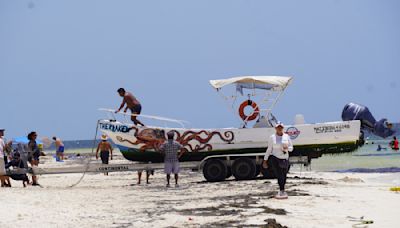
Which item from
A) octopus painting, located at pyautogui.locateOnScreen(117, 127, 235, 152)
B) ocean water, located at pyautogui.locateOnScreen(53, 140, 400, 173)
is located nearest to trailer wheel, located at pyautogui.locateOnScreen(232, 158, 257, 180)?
octopus painting, located at pyautogui.locateOnScreen(117, 127, 235, 152)

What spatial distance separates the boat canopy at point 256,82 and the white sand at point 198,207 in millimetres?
3645

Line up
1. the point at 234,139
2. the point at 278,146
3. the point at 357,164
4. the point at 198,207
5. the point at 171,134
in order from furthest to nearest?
the point at 357,164 < the point at 234,139 < the point at 171,134 < the point at 278,146 < the point at 198,207

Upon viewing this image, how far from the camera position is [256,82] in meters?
17.0

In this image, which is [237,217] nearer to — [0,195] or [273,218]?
[273,218]

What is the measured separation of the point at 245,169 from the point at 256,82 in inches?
101

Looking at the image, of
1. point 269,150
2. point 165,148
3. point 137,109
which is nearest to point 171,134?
point 165,148

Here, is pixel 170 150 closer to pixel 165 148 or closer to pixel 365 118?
pixel 165 148

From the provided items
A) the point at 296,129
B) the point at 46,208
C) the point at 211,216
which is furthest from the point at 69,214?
the point at 296,129

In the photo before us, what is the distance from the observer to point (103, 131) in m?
17.2

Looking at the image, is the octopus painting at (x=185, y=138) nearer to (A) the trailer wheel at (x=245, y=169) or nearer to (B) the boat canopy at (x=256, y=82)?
(A) the trailer wheel at (x=245, y=169)

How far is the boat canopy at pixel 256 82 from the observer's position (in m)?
16.9

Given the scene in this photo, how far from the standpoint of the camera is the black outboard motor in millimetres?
17703

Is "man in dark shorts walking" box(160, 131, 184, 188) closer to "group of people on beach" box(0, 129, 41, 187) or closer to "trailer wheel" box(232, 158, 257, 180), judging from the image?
"trailer wheel" box(232, 158, 257, 180)

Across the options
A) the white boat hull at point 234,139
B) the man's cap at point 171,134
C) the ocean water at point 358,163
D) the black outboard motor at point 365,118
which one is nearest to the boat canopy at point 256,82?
the white boat hull at point 234,139
